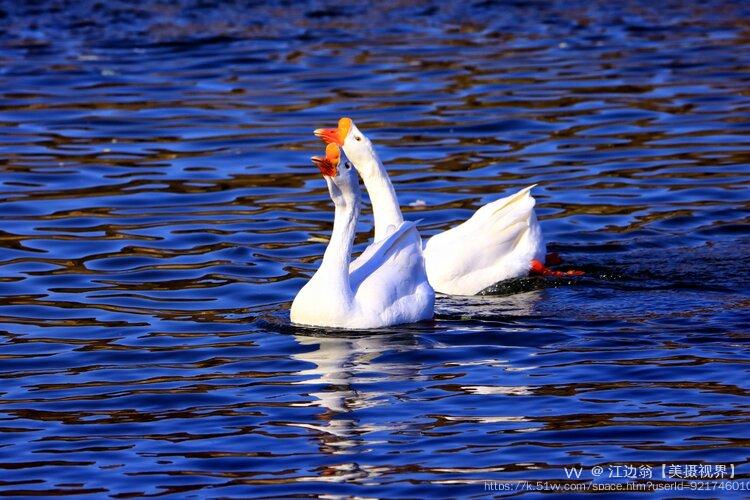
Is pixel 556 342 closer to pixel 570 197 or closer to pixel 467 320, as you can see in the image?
pixel 467 320

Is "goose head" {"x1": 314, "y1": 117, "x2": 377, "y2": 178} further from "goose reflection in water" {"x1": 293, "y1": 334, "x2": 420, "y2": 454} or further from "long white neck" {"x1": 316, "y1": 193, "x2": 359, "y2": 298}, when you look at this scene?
"goose reflection in water" {"x1": 293, "y1": 334, "x2": 420, "y2": 454}

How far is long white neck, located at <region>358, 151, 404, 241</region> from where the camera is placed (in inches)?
445

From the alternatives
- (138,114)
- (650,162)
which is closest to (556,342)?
(650,162)

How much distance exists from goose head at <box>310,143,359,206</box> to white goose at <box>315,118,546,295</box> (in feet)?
3.91

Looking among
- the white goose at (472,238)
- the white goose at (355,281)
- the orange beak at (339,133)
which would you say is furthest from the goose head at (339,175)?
the white goose at (472,238)

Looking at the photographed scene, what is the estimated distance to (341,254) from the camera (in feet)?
32.4

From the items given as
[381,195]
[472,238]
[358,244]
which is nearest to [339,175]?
[381,195]

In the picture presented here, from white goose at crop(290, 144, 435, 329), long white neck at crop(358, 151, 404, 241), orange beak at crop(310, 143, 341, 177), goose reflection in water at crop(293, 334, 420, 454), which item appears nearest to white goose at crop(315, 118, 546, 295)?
long white neck at crop(358, 151, 404, 241)

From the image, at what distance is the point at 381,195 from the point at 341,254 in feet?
5.27

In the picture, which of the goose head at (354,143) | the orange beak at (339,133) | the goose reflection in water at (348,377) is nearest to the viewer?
the goose reflection in water at (348,377)

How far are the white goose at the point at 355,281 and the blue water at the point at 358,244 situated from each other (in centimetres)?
15

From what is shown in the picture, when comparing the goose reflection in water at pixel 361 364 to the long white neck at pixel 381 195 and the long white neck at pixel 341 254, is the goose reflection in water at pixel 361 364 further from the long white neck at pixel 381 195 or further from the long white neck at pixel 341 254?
the long white neck at pixel 381 195

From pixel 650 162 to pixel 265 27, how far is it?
9481mm

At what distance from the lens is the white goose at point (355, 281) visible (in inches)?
385
